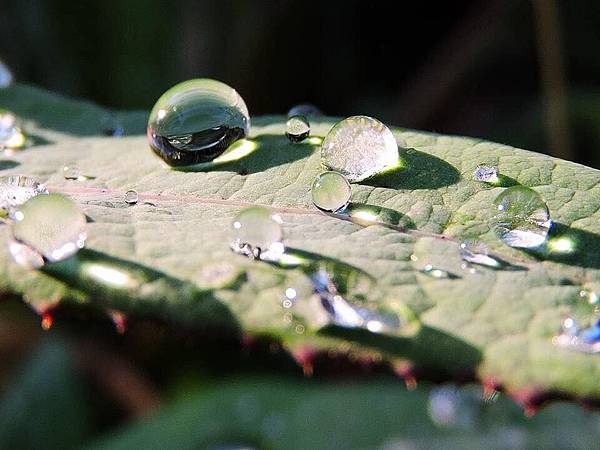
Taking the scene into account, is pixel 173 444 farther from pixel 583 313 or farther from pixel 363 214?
pixel 583 313

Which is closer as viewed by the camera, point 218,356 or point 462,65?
point 218,356

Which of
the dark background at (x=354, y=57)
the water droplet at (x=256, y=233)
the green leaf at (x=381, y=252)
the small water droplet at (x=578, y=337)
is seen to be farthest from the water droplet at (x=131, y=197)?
the dark background at (x=354, y=57)

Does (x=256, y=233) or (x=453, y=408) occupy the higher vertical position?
(x=256, y=233)

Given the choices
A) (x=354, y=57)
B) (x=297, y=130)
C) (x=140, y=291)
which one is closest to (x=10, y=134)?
(x=297, y=130)

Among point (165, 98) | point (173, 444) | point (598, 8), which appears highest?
point (165, 98)

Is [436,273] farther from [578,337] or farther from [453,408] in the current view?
[453,408]

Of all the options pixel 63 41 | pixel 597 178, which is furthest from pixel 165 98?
pixel 63 41

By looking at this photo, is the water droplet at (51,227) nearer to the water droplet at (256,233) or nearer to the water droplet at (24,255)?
the water droplet at (24,255)
